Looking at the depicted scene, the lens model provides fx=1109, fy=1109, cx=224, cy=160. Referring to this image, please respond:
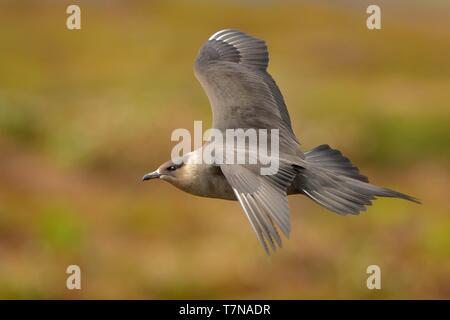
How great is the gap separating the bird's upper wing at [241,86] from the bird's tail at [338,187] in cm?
29

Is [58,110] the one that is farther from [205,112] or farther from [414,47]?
[414,47]

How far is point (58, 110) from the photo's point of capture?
71.5 ft

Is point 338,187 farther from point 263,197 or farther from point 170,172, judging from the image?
point 170,172

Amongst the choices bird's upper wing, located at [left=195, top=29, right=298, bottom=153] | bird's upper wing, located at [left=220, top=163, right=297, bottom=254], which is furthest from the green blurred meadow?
bird's upper wing, located at [left=220, top=163, right=297, bottom=254]

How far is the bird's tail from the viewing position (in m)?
A: 7.09

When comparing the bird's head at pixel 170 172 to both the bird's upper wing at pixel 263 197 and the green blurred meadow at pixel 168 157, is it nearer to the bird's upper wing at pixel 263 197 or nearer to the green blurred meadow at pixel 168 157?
the bird's upper wing at pixel 263 197

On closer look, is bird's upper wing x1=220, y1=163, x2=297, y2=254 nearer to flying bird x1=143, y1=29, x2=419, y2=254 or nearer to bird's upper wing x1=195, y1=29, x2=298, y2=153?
flying bird x1=143, y1=29, x2=419, y2=254

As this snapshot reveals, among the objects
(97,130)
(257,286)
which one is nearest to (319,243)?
(257,286)

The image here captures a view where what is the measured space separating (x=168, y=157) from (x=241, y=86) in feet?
33.3

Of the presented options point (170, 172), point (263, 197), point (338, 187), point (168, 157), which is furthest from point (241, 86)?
point (168, 157)

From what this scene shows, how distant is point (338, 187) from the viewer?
7297 millimetres

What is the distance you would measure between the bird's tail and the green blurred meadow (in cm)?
757

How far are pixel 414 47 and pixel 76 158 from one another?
43.7 feet

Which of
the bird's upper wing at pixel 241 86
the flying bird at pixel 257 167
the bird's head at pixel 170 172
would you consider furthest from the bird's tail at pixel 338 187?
the bird's head at pixel 170 172
